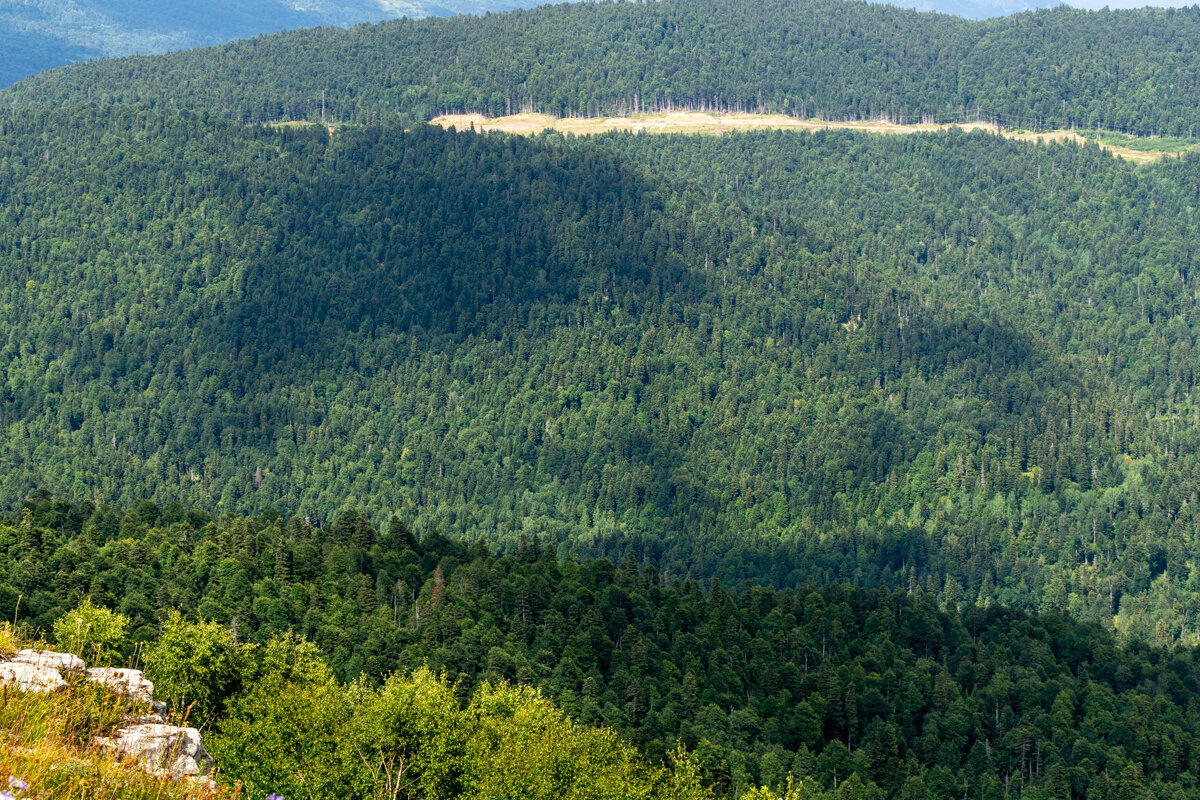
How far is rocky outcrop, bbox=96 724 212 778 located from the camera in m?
49.2

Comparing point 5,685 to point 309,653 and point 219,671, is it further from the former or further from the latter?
point 309,653

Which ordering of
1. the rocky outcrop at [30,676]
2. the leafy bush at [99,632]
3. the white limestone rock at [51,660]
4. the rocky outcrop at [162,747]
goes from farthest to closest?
1. the leafy bush at [99,632]
2. the white limestone rock at [51,660]
3. the rocky outcrop at [162,747]
4. the rocky outcrop at [30,676]

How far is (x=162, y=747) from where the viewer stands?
52219 millimetres

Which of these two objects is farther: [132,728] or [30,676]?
[132,728]

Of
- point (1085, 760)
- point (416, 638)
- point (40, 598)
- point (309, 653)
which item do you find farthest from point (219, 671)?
point (1085, 760)

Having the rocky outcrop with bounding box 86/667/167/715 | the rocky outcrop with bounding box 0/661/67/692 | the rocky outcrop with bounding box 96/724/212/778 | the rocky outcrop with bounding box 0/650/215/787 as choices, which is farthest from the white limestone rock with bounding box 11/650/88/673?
the rocky outcrop with bounding box 96/724/212/778

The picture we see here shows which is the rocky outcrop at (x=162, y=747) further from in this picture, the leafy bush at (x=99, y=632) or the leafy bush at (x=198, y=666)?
the leafy bush at (x=198, y=666)

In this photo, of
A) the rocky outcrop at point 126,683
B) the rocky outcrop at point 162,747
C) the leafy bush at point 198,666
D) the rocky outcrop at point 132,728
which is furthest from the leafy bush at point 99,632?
the rocky outcrop at point 162,747

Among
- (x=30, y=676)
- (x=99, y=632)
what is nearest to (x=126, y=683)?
(x=30, y=676)

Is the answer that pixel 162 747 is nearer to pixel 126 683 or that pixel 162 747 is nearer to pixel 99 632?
pixel 126 683

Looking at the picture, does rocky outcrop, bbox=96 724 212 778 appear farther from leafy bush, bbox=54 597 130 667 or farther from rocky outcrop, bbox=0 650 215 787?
leafy bush, bbox=54 597 130 667

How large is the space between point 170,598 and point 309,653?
193 feet

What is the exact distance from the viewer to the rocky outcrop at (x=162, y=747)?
4916 cm

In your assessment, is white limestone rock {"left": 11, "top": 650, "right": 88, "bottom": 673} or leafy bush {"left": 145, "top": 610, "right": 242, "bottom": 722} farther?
leafy bush {"left": 145, "top": 610, "right": 242, "bottom": 722}
